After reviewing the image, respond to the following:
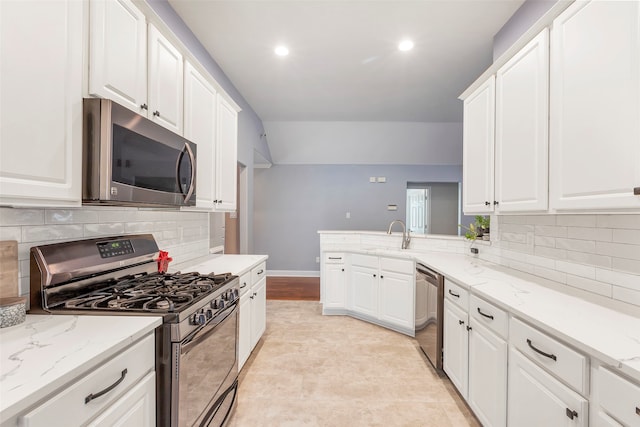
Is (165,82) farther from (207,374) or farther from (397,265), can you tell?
(397,265)

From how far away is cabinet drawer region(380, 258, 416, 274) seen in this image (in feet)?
10.0

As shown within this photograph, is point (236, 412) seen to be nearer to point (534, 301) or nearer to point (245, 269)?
point (245, 269)

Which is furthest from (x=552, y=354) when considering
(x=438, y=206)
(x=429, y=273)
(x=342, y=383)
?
(x=438, y=206)

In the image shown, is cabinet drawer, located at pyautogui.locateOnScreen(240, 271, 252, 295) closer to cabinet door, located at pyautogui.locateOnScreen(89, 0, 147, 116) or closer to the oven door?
the oven door

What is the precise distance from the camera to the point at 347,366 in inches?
101

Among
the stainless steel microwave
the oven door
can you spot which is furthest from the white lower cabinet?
the stainless steel microwave

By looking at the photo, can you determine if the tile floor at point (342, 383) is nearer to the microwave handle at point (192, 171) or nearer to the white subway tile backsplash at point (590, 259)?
the white subway tile backsplash at point (590, 259)

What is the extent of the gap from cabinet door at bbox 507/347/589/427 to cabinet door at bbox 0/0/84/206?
203cm

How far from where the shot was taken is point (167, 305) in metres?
1.30

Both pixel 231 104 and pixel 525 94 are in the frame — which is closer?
pixel 525 94

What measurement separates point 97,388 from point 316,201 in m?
5.50

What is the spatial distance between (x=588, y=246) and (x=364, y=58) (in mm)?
2502

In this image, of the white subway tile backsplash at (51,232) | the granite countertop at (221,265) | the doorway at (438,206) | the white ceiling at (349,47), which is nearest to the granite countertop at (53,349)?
the white subway tile backsplash at (51,232)

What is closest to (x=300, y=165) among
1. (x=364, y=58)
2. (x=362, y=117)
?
(x=362, y=117)
